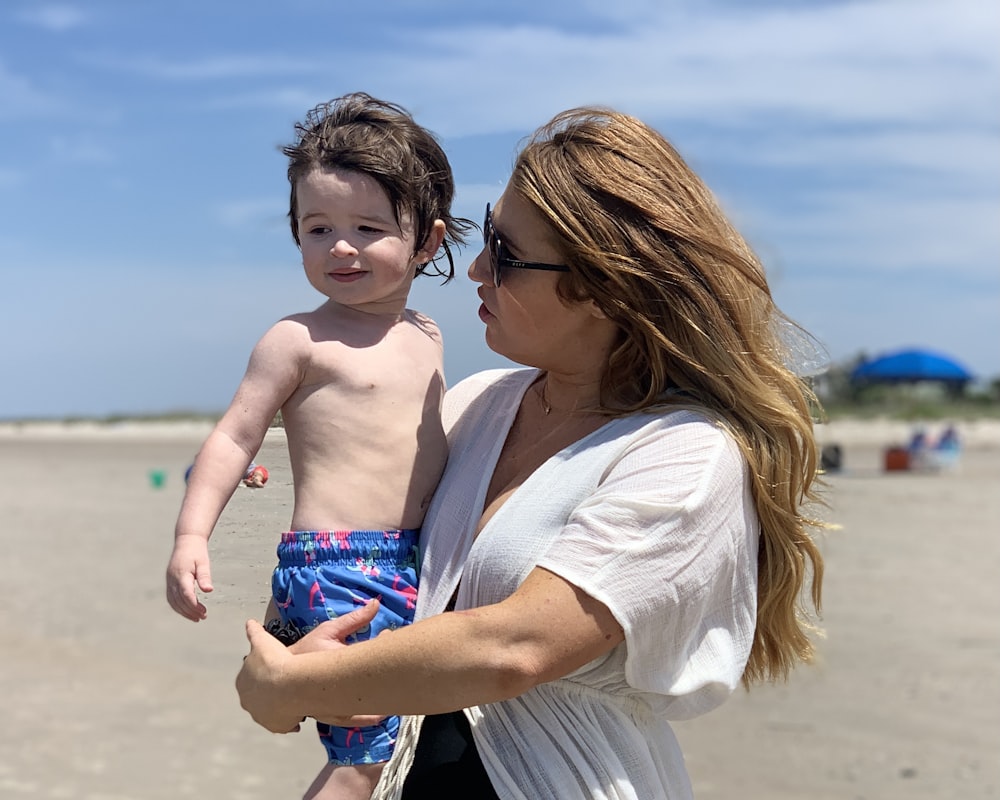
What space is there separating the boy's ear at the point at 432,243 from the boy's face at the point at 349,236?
0.06 meters

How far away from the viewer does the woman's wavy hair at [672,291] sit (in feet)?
6.44

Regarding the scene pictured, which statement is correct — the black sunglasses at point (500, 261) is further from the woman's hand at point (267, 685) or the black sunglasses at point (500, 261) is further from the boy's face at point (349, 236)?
the woman's hand at point (267, 685)

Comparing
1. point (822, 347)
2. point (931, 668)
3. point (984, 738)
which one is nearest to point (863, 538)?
point (931, 668)

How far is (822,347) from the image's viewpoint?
2.39 metres

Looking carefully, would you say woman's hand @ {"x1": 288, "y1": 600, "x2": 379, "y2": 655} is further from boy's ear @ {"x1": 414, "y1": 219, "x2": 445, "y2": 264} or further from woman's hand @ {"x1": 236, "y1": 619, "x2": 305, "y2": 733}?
boy's ear @ {"x1": 414, "y1": 219, "x2": 445, "y2": 264}

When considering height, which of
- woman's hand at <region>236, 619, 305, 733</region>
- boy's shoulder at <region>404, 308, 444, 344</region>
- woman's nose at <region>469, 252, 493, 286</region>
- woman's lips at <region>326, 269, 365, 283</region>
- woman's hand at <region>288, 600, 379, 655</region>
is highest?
woman's nose at <region>469, 252, 493, 286</region>

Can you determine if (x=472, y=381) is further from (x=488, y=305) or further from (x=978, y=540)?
(x=978, y=540)

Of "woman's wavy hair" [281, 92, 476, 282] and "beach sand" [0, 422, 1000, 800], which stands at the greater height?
"woman's wavy hair" [281, 92, 476, 282]

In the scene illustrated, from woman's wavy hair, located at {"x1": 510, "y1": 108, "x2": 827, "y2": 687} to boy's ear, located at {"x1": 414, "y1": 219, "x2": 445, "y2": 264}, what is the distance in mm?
427

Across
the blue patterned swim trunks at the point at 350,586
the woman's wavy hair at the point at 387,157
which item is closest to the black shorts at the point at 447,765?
the blue patterned swim trunks at the point at 350,586

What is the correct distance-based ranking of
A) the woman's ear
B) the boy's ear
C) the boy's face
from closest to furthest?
the woman's ear → the boy's face → the boy's ear

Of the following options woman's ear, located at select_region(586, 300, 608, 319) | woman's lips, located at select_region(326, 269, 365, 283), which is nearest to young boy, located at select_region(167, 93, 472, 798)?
woman's lips, located at select_region(326, 269, 365, 283)

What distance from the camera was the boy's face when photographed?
2369 mm

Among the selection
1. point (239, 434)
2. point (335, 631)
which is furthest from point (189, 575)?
point (335, 631)
